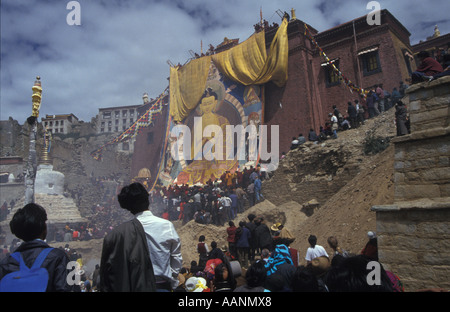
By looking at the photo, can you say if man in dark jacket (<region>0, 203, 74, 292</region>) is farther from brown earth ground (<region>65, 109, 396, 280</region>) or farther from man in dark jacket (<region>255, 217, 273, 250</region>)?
brown earth ground (<region>65, 109, 396, 280</region>)

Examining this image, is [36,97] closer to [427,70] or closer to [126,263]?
[126,263]

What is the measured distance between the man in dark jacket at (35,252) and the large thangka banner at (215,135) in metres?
17.2

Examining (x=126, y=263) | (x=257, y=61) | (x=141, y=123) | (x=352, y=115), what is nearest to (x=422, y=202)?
(x=126, y=263)

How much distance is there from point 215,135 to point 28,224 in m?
20.5

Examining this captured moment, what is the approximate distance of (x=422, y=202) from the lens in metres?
5.27

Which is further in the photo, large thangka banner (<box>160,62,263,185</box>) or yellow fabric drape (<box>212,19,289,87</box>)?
large thangka banner (<box>160,62,263,185</box>)

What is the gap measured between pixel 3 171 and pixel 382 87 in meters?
43.5

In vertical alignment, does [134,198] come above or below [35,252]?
above

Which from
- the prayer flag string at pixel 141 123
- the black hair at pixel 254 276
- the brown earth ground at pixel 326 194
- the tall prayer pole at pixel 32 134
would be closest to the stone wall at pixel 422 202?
the brown earth ground at pixel 326 194

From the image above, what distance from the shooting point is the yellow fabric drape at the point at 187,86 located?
81.0 feet

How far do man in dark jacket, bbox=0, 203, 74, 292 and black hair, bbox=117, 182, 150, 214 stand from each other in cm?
61

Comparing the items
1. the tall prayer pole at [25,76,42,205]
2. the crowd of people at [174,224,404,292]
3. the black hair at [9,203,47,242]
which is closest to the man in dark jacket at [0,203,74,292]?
the black hair at [9,203,47,242]

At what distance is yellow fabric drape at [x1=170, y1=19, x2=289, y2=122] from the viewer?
790 inches

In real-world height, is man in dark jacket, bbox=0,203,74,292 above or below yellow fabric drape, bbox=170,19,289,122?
below
